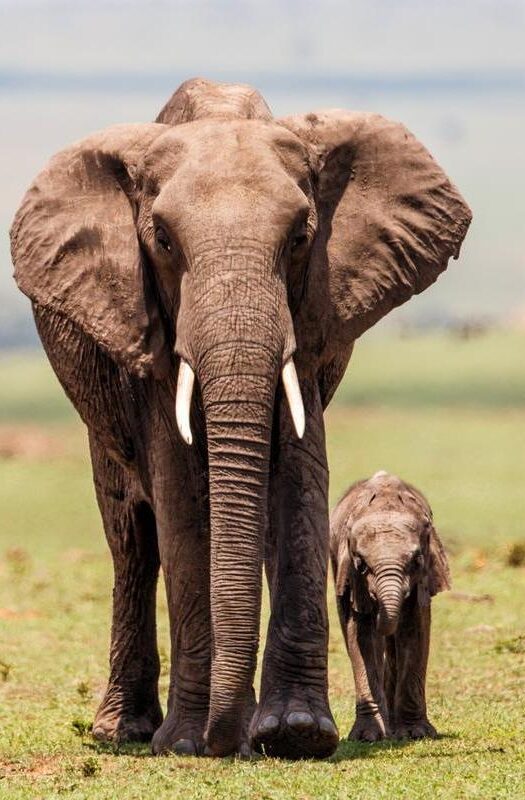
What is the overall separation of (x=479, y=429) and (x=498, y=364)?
25604 mm

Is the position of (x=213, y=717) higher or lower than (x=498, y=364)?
higher

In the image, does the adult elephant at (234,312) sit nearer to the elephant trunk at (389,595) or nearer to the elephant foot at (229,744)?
the elephant foot at (229,744)

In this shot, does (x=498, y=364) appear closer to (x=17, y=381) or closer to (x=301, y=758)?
(x=17, y=381)

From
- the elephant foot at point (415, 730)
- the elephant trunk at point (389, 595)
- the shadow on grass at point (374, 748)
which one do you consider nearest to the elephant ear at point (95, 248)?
the shadow on grass at point (374, 748)

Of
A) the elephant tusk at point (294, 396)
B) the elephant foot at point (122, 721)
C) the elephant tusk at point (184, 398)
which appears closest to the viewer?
the elephant tusk at point (184, 398)

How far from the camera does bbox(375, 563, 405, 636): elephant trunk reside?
1151 cm

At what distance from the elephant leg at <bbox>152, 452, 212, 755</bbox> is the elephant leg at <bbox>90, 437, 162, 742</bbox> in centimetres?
174

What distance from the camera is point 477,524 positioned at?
82.9ft

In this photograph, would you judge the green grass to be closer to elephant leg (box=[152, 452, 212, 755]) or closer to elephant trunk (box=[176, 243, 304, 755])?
elephant leg (box=[152, 452, 212, 755])

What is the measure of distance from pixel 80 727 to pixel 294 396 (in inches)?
126

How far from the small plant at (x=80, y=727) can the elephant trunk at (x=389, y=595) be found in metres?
1.72

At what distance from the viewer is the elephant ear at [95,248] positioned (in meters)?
10.1

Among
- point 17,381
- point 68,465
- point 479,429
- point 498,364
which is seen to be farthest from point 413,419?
point 17,381

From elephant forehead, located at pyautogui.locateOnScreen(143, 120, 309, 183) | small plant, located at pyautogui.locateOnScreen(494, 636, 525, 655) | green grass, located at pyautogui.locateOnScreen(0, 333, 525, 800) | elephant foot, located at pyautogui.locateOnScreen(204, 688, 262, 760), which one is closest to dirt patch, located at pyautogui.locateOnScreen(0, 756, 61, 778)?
green grass, located at pyautogui.locateOnScreen(0, 333, 525, 800)
